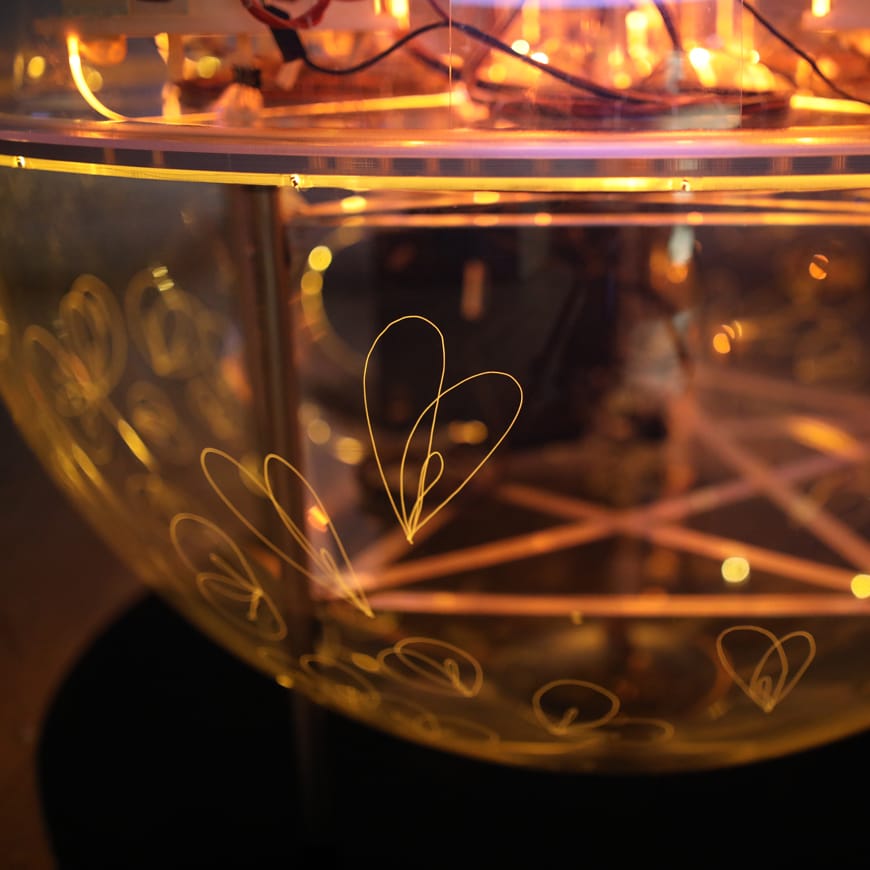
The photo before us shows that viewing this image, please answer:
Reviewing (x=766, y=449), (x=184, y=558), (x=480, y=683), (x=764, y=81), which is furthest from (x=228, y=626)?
(x=766, y=449)

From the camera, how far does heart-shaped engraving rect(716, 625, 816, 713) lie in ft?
1.75

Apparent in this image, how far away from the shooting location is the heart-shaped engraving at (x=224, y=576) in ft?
1.86

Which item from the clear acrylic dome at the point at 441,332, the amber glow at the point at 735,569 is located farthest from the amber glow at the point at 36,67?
the amber glow at the point at 735,569

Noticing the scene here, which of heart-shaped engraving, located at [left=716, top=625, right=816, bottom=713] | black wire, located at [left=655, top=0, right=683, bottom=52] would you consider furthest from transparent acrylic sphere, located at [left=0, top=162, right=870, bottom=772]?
black wire, located at [left=655, top=0, right=683, bottom=52]

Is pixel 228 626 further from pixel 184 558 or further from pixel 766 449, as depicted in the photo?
pixel 766 449

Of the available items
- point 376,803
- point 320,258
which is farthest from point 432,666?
point 320,258

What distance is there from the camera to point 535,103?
435 mm

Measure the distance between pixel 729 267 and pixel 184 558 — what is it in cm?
66

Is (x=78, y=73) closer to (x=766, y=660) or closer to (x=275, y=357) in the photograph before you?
(x=275, y=357)

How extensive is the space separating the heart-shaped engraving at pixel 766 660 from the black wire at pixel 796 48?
24 cm

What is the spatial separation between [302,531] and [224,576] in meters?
0.07

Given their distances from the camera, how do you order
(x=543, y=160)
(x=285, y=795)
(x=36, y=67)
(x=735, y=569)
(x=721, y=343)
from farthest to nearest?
1. (x=721, y=343)
2. (x=735, y=569)
3. (x=285, y=795)
4. (x=36, y=67)
5. (x=543, y=160)

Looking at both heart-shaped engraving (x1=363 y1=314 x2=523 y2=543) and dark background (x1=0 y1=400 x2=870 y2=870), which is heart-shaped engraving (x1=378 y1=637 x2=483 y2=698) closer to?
heart-shaped engraving (x1=363 y1=314 x2=523 y2=543)

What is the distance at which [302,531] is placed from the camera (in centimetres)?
54
